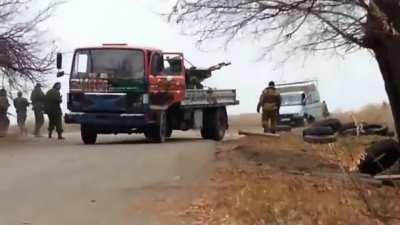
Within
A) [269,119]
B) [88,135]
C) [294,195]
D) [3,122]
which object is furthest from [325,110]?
[294,195]

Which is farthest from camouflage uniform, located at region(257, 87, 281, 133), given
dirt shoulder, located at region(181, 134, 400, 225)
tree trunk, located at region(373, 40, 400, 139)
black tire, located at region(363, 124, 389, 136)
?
tree trunk, located at region(373, 40, 400, 139)

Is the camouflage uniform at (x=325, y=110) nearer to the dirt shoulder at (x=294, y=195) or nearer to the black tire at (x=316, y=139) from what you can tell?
the black tire at (x=316, y=139)

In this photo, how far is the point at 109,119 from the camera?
80.6ft

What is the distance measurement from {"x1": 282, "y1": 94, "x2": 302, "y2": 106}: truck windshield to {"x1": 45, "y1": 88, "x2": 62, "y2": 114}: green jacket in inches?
Result: 658

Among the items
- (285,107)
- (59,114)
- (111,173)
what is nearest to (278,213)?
(111,173)

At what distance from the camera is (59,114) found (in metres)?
28.9

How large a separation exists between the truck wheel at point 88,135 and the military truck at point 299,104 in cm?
1702

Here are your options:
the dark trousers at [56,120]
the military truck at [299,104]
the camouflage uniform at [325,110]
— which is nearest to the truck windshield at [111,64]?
the dark trousers at [56,120]

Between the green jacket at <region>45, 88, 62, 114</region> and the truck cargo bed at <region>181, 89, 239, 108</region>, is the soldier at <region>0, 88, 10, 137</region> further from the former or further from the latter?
the truck cargo bed at <region>181, 89, 239, 108</region>

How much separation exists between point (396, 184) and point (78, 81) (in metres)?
13.0

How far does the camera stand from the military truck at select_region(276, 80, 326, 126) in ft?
139

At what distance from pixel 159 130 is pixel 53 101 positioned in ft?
17.1

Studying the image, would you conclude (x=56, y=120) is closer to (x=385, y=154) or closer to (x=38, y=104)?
(x=38, y=104)

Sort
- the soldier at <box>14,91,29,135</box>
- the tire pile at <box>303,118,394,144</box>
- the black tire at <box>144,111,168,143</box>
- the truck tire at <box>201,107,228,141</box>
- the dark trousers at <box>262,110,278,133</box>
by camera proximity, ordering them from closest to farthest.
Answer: the tire pile at <box>303,118,394,144</box>, the black tire at <box>144,111,168,143</box>, the dark trousers at <box>262,110,278,133</box>, the truck tire at <box>201,107,228,141</box>, the soldier at <box>14,91,29,135</box>
